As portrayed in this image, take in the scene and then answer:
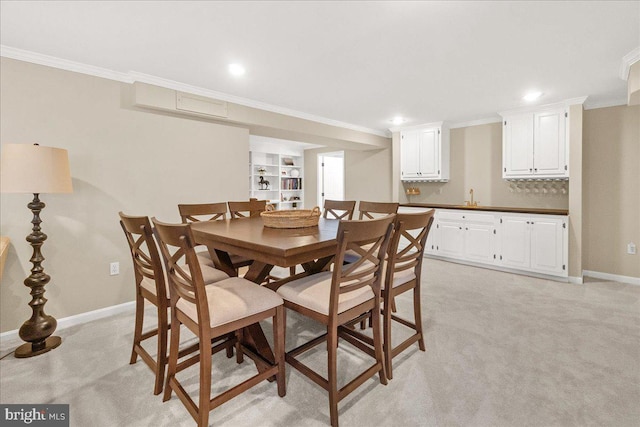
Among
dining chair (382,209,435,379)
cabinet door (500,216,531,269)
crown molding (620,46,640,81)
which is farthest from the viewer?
cabinet door (500,216,531,269)

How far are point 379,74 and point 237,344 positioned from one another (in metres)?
2.64

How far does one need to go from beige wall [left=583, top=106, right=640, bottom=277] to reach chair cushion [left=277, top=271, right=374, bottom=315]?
13.3 feet

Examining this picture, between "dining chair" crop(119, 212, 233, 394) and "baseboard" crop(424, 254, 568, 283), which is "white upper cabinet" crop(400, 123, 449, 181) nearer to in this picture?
"baseboard" crop(424, 254, 568, 283)

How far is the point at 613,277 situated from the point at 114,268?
5.77m

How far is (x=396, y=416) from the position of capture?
155cm

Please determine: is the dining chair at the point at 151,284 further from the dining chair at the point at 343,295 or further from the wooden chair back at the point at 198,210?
the wooden chair back at the point at 198,210

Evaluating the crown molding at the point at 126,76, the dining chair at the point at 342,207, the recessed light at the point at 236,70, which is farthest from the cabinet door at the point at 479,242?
the recessed light at the point at 236,70

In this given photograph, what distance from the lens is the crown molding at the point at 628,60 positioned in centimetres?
246

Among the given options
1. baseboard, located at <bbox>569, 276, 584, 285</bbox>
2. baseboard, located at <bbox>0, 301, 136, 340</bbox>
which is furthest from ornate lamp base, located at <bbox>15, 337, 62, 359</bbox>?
baseboard, located at <bbox>569, 276, 584, 285</bbox>

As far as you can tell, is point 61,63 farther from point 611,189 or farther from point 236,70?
point 611,189

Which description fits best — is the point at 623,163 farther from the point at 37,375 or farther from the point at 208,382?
the point at 37,375

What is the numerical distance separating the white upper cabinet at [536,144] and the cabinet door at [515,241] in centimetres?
65

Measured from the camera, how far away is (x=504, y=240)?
A: 420 centimetres

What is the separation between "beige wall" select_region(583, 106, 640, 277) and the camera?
3711 mm
